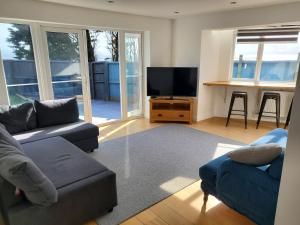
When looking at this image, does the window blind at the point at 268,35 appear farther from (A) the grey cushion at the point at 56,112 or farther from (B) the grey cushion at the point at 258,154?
(A) the grey cushion at the point at 56,112

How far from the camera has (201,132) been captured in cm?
439

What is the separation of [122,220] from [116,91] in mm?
5111

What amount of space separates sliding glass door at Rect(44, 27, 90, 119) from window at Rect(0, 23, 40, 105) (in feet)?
0.93

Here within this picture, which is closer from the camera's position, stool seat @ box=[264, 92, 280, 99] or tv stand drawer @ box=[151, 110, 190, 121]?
stool seat @ box=[264, 92, 280, 99]

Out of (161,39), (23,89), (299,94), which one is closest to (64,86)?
(23,89)

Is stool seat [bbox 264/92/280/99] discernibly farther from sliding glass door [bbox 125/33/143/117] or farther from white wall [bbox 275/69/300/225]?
white wall [bbox 275/69/300/225]

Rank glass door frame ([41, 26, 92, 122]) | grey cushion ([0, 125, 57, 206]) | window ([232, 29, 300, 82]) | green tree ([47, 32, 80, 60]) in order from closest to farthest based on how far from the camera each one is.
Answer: grey cushion ([0, 125, 57, 206]), glass door frame ([41, 26, 92, 122]), green tree ([47, 32, 80, 60]), window ([232, 29, 300, 82])

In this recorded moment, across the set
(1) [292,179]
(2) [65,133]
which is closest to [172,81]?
(2) [65,133]

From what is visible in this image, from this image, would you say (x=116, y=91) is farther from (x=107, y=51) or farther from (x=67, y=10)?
(x=67, y=10)

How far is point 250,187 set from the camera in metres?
1.68

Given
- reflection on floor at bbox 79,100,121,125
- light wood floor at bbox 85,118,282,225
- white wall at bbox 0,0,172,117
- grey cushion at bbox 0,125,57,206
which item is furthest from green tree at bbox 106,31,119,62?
grey cushion at bbox 0,125,57,206

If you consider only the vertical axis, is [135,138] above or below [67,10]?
below

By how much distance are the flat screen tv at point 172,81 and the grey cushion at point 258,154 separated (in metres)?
3.16

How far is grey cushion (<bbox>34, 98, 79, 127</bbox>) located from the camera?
3357 mm
